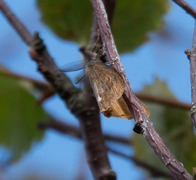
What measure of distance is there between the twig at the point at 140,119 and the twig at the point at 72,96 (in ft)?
1.04

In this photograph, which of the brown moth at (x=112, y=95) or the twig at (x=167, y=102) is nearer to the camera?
the brown moth at (x=112, y=95)

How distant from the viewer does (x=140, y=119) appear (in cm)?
56

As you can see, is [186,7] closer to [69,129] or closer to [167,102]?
[167,102]

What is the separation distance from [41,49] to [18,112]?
2.25 ft

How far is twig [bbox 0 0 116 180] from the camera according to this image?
3.04ft

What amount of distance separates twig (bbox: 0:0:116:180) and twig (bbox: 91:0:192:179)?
0.32 m

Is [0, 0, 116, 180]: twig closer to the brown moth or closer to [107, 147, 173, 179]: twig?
[107, 147, 173, 179]: twig

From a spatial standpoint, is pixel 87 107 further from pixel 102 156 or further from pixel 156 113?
pixel 156 113

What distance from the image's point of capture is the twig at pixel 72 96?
93 cm

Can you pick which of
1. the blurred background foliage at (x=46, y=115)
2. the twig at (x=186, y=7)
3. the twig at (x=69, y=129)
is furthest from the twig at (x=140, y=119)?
the twig at (x=69, y=129)

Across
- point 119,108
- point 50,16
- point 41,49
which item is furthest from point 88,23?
point 119,108

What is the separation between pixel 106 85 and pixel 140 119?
0.32 feet

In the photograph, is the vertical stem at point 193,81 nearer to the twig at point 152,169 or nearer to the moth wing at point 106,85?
the moth wing at point 106,85

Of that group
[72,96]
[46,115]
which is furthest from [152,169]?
[46,115]
